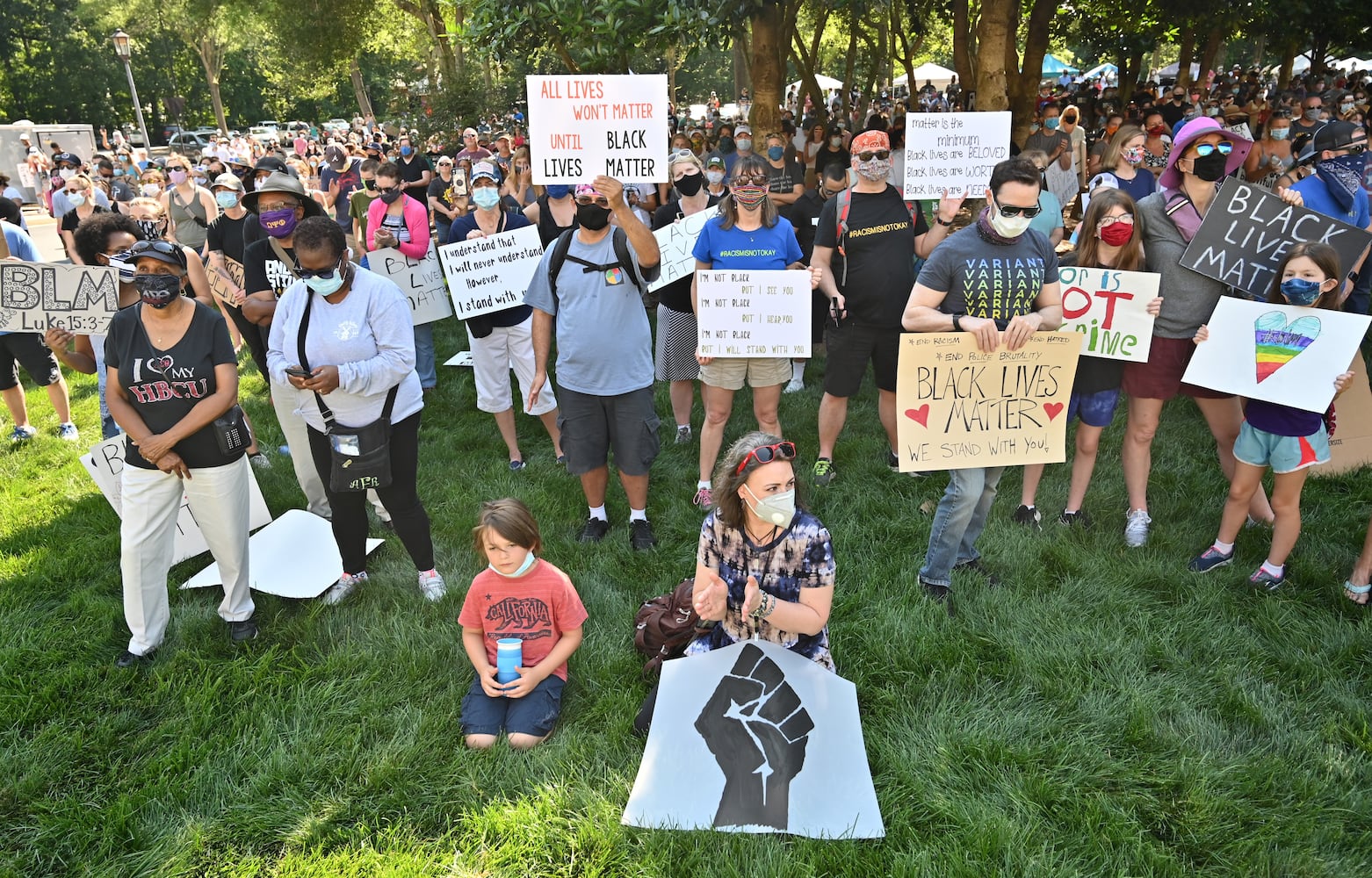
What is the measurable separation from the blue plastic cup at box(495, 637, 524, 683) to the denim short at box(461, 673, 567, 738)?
10cm

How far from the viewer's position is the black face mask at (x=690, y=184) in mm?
6008

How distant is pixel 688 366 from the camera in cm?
614

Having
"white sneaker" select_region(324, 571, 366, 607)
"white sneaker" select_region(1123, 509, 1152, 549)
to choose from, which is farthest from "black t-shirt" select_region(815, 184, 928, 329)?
"white sneaker" select_region(324, 571, 366, 607)

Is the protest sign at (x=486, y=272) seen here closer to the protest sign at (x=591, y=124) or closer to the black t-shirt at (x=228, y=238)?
the black t-shirt at (x=228, y=238)

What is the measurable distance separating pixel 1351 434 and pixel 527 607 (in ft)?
16.8

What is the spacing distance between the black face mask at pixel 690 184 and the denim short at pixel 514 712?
A: 12.1 ft

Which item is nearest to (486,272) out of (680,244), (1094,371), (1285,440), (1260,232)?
(680,244)

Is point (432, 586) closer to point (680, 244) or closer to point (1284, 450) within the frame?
point (680, 244)

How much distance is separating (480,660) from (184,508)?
256cm

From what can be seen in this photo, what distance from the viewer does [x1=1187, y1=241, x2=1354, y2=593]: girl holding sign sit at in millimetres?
3953

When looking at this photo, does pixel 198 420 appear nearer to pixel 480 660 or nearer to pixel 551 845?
pixel 480 660

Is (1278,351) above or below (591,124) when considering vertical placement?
below

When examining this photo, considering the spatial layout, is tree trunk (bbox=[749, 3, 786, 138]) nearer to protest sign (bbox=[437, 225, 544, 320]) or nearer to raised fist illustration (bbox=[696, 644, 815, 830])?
protest sign (bbox=[437, 225, 544, 320])

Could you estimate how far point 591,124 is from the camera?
459cm
